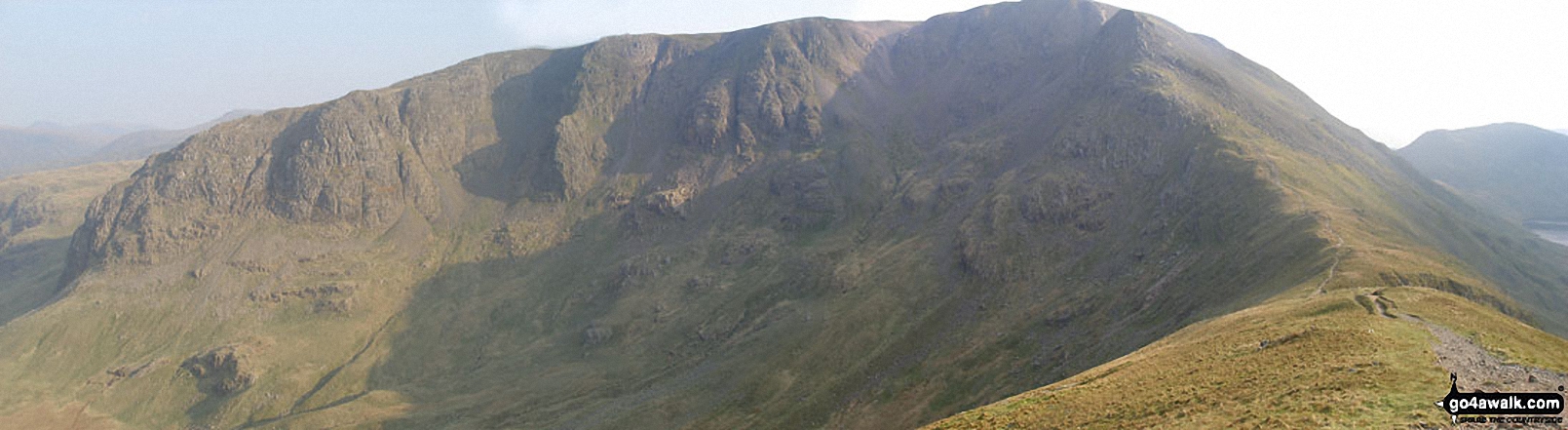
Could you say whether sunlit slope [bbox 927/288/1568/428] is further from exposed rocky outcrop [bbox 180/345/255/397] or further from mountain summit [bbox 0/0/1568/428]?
exposed rocky outcrop [bbox 180/345/255/397]

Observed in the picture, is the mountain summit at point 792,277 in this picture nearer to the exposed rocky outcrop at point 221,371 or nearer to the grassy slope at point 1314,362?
the exposed rocky outcrop at point 221,371

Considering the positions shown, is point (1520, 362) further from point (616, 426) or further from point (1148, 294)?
point (616, 426)

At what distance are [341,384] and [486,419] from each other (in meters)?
51.2

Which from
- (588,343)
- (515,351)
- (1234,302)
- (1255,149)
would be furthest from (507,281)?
(1255,149)
